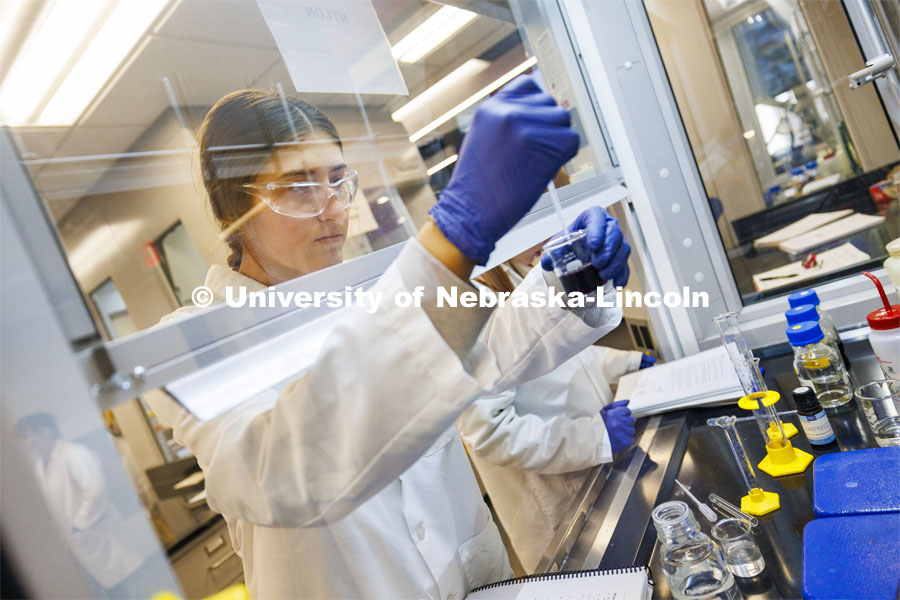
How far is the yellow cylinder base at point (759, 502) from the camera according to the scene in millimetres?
1122

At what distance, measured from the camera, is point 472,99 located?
68.4 inches

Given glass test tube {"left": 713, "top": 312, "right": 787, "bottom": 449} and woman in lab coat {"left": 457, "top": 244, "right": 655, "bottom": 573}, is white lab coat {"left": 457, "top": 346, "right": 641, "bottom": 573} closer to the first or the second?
woman in lab coat {"left": 457, "top": 244, "right": 655, "bottom": 573}

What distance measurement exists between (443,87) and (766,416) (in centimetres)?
117

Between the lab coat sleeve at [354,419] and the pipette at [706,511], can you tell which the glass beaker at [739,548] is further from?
the lab coat sleeve at [354,419]

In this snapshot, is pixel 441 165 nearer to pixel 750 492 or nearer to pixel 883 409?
pixel 750 492

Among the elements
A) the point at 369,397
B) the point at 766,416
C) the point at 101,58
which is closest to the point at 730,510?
the point at 766,416

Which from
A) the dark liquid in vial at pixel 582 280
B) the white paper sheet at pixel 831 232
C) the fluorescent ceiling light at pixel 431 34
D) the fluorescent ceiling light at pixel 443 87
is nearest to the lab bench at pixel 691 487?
the white paper sheet at pixel 831 232

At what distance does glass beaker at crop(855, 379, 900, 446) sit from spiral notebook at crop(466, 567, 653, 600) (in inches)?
24.6

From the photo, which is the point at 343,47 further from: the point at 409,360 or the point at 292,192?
the point at 409,360

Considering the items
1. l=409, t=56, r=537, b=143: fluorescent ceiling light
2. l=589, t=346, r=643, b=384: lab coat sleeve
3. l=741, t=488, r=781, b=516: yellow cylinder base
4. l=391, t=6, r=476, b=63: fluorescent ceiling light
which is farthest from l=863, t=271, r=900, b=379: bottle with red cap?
l=391, t=6, r=476, b=63: fluorescent ceiling light

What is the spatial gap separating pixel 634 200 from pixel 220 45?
1396mm

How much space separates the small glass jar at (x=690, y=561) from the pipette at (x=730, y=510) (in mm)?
106

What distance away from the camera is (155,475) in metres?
0.76

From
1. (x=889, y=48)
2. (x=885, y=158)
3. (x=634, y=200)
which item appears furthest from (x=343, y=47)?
(x=885, y=158)
